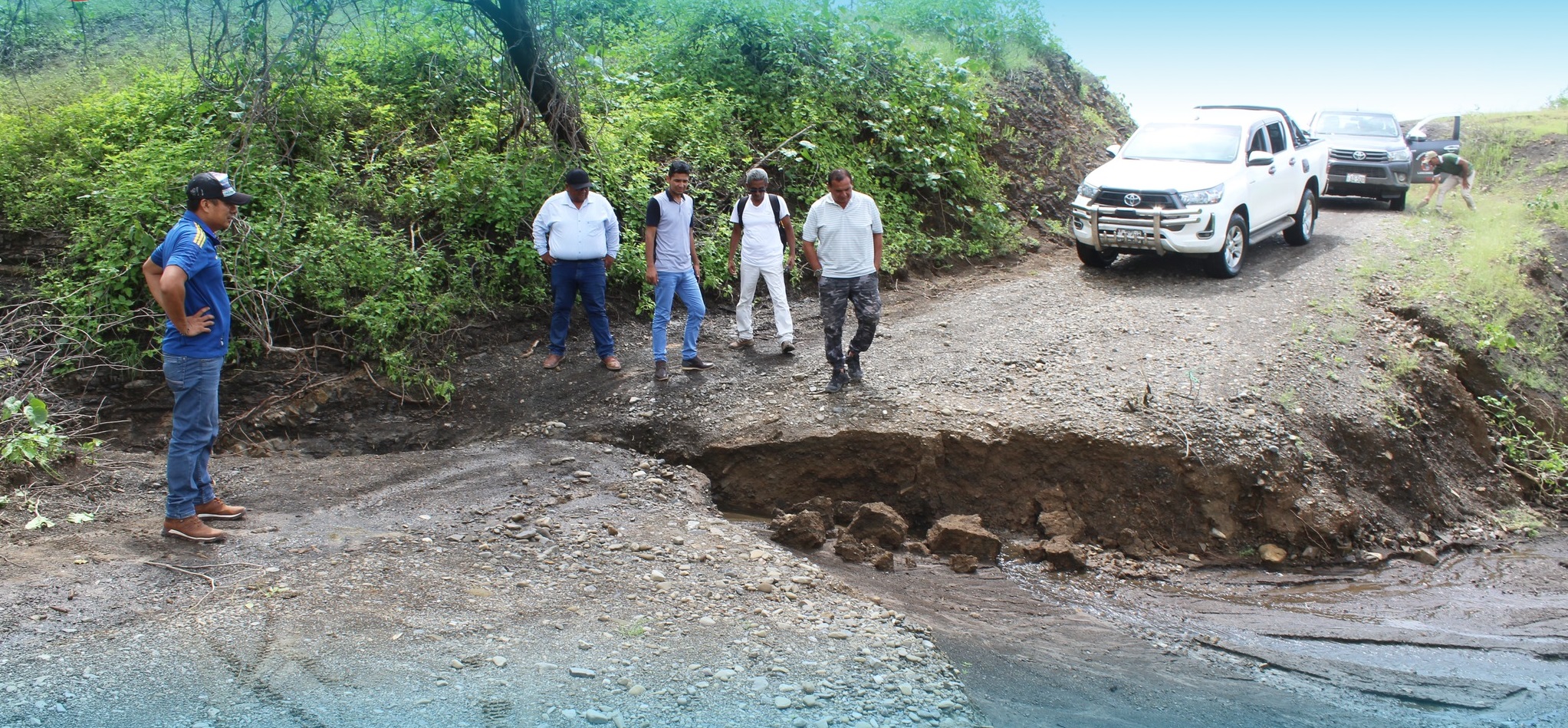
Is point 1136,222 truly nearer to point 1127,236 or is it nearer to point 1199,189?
point 1127,236

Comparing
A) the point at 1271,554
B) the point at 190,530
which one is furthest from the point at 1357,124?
the point at 190,530

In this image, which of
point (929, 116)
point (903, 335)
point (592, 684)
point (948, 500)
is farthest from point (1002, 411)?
point (929, 116)

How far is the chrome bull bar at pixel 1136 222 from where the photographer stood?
429 inches

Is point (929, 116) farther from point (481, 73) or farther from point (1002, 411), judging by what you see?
point (1002, 411)

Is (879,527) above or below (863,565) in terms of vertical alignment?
above

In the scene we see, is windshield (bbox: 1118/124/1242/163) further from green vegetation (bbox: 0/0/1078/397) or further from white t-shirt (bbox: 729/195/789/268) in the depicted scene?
white t-shirt (bbox: 729/195/789/268)

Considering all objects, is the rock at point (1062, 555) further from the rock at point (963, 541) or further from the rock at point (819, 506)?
the rock at point (819, 506)

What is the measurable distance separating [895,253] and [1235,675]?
24.2 feet

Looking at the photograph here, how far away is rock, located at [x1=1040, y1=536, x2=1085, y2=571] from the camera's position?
7102 mm

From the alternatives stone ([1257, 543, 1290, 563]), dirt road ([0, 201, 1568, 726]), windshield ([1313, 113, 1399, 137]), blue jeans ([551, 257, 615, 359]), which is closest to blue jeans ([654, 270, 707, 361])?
dirt road ([0, 201, 1568, 726])

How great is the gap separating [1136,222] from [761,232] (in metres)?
4.88

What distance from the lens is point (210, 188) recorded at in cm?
528

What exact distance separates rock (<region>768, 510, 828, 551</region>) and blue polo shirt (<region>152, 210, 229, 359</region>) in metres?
3.68

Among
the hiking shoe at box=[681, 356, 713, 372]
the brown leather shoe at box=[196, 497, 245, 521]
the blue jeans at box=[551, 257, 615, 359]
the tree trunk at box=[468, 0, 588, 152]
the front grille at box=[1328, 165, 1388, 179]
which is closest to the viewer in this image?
the brown leather shoe at box=[196, 497, 245, 521]
